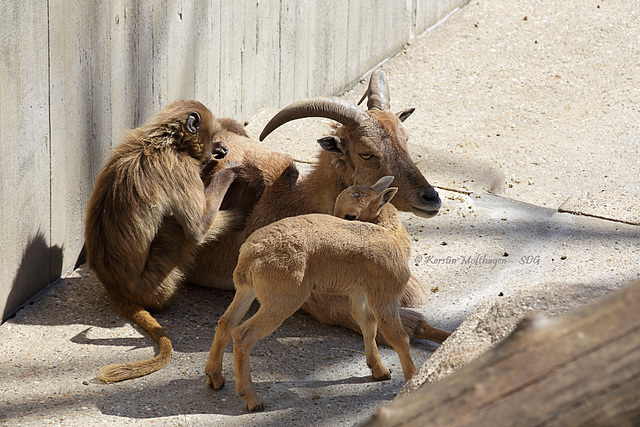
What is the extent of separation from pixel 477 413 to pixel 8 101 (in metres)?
3.83

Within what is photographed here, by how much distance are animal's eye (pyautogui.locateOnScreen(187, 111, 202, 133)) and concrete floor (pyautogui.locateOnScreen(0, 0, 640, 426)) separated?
123 cm

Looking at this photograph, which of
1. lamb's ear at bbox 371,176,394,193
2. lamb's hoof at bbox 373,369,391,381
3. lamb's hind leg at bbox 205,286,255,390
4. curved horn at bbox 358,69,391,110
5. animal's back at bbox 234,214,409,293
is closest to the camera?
animal's back at bbox 234,214,409,293

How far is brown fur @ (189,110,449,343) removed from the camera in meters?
5.21

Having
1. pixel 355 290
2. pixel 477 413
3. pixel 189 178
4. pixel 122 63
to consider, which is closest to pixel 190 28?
pixel 122 63

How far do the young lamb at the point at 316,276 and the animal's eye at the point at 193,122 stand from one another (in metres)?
1.19

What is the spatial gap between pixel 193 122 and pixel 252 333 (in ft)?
5.41

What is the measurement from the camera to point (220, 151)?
5.29 m

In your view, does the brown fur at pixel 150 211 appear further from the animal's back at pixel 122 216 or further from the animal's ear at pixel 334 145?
the animal's ear at pixel 334 145

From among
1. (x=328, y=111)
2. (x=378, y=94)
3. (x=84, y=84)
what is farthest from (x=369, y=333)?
(x=84, y=84)

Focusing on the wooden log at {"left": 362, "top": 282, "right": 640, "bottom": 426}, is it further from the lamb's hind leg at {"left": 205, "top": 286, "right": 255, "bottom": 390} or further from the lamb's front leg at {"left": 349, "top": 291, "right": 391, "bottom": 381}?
the lamb's front leg at {"left": 349, "top": 291, "right": 391, "bottom": 381}

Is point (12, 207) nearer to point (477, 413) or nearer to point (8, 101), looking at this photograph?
point (8, 101)

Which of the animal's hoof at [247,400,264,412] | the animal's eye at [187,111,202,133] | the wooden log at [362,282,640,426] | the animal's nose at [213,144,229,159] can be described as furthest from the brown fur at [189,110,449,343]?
the wooden log at [362,282,640,426]

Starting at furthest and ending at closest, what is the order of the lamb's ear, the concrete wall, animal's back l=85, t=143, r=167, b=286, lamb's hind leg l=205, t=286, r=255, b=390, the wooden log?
animal's back l=85, t=143, r=167, b=286
the concrete wall
the lamb's ear
lamb's hind leg l=205, t=286, r=255, b=390
the wooden log

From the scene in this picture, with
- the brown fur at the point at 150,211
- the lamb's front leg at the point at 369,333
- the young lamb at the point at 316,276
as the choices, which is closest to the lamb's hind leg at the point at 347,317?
the lamb's front leg at the point at 369,333
